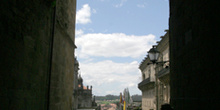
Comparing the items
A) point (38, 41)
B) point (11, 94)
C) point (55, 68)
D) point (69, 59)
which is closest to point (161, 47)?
point (69, 59)

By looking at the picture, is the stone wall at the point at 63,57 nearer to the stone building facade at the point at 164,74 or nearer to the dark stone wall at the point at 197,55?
the dark stone wall at the point at 197,55

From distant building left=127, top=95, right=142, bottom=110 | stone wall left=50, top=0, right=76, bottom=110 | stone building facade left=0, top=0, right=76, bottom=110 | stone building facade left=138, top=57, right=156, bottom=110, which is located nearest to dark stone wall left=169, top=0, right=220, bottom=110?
stone building facade left=0, top=0, right=76, bottom=110

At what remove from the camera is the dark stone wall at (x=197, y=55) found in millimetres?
3992

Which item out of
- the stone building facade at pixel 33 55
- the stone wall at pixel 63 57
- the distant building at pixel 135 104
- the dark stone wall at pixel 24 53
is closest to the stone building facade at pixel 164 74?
the stone wall at pixel 63 57

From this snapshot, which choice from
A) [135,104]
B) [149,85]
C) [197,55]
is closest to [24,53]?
[197,55]

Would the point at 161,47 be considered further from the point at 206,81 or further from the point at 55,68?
the point at 206,81

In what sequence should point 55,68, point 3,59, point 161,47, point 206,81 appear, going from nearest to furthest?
point 206,81 → point 3,59 → point 55,68 → point 161,47

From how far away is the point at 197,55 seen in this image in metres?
4.84

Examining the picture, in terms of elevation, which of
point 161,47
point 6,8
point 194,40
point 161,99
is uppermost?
point 161,47

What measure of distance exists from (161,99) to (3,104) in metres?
20.5

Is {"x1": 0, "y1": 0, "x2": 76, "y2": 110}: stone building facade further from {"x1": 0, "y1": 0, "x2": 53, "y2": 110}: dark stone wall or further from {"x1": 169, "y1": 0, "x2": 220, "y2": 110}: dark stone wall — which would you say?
{"x1": 169, "y1": 0, "x2": 220, "y2": 110}: dark stone wall

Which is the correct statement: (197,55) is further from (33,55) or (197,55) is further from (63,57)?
(63,57)

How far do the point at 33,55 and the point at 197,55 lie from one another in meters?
3.96

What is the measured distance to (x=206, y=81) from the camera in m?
4.32
